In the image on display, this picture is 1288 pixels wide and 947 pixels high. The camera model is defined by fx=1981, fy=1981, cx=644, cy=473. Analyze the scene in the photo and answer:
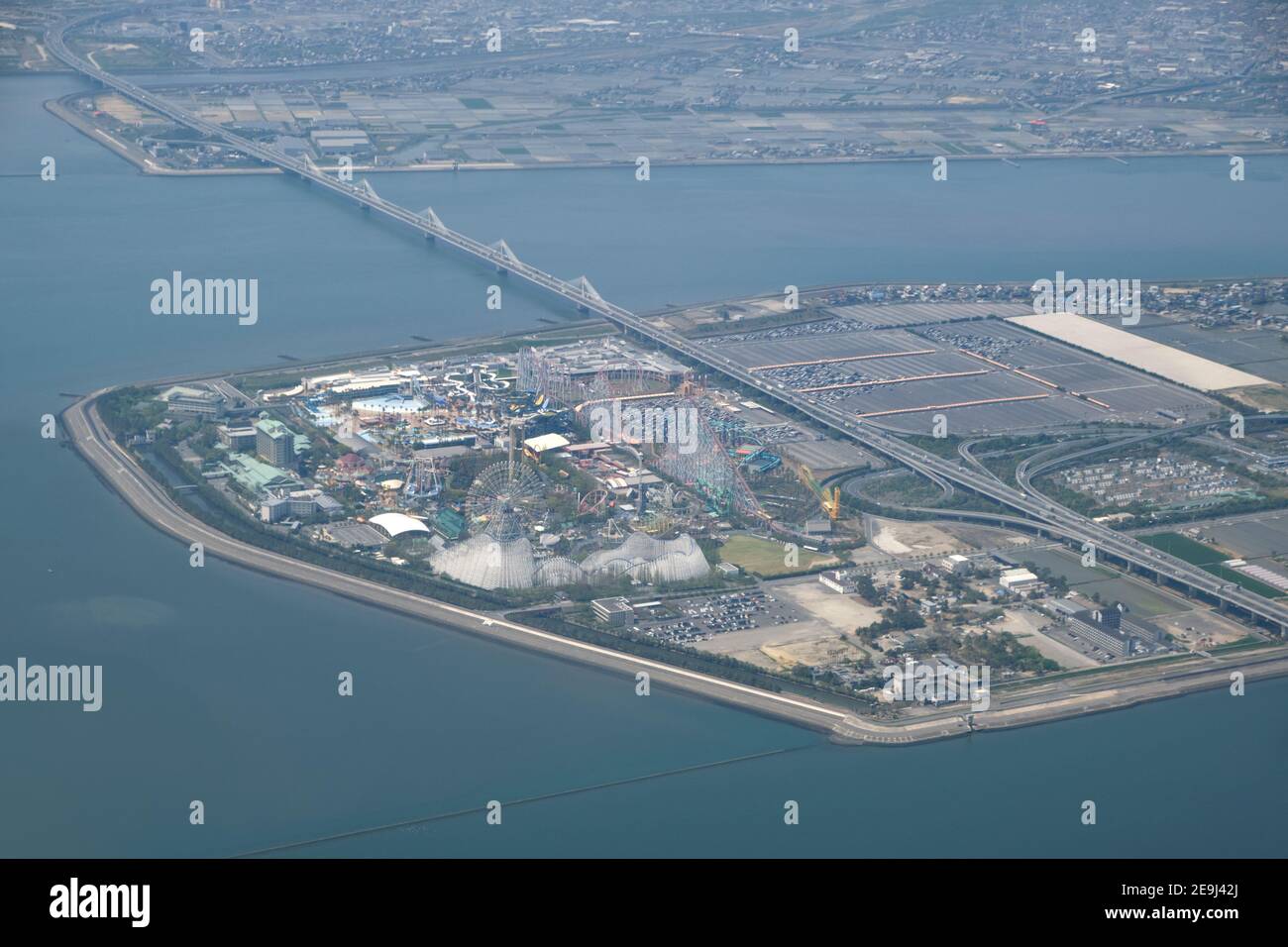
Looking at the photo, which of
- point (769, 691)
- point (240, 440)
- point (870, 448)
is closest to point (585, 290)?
point (870, 448)

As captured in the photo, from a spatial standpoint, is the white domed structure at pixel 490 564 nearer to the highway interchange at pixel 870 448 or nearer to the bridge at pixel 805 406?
the highway interchange at pixel 870 448

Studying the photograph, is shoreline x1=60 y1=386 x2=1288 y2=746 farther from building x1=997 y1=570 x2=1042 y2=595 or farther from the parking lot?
building x1=997 y1=570 x2=1042 y2=595

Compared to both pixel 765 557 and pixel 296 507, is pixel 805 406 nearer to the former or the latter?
pixel 765 557

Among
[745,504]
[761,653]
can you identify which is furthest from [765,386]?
[761,653]

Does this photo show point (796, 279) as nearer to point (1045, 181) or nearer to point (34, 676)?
point (1045, 181)

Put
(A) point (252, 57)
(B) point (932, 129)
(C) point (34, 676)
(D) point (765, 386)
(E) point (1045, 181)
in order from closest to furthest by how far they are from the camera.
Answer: (C) point (34, 676) → (D) point (765, 386) → (E) point (1045, 181) → (B) point (932, 129) → (A) point (252, 57)

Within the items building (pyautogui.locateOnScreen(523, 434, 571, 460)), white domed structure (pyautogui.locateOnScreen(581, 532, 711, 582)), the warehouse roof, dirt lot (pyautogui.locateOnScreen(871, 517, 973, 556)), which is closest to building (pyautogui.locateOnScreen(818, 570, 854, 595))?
dirt lot (pyautogui.locateOnScreen(871, 517, 973, 556))

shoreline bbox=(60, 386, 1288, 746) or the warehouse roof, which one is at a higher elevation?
the warehouse roof
